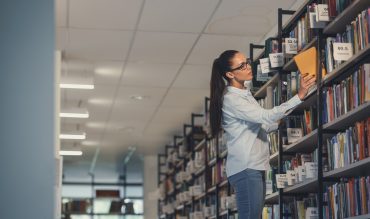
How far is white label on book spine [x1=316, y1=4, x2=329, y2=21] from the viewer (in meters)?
4.03

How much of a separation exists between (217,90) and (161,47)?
335 cm

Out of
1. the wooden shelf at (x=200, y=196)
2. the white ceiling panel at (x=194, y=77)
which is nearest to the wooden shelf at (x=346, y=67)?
the white ceiling panel at (x=194, y=77)

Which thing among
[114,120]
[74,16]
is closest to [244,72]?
[74,16]

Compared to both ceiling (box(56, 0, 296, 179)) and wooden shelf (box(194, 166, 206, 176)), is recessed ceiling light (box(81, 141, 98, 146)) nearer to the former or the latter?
ceiling (box(56, 0, 296, 179))

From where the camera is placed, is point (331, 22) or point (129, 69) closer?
point (331, 22)

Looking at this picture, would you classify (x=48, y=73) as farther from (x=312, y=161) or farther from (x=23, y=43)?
(x=312, y=161)

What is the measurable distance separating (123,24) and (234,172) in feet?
10.0

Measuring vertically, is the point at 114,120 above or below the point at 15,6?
above

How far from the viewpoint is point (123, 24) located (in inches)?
238

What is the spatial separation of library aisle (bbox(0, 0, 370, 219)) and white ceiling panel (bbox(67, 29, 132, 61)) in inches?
0.8

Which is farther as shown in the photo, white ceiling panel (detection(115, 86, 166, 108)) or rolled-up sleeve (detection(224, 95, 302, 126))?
white ceiling panel (detection(115, 86, 166, 108))

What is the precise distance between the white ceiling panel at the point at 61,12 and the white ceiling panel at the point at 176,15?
2.34ft

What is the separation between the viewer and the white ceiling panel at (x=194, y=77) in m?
7.51

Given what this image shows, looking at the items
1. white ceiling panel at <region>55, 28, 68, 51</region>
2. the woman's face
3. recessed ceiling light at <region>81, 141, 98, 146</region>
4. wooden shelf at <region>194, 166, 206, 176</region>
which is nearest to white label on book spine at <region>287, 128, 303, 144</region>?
the woman's face
